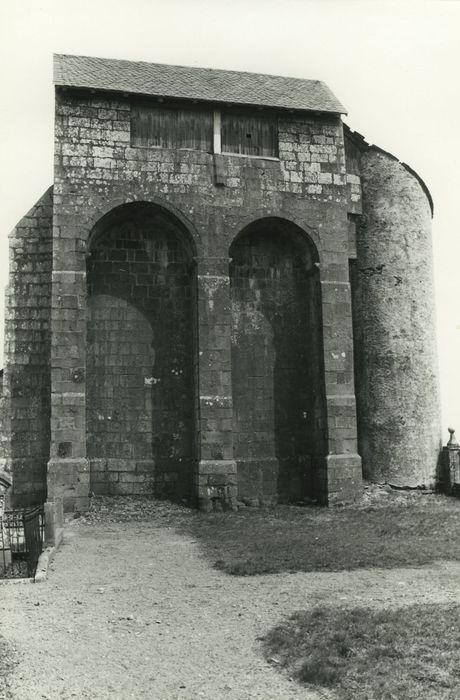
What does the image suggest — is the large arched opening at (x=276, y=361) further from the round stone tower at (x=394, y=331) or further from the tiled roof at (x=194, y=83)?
the tiled roof at (x=194, y=83)

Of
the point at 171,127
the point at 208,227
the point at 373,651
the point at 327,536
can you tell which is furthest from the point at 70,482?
the point at 373,651

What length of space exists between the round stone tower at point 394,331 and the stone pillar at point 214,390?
12.7 feet

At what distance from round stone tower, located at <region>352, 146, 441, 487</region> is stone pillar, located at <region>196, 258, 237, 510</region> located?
388 cm

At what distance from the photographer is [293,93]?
17.8 m

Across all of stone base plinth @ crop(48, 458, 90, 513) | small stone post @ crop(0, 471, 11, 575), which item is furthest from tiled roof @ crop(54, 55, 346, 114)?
small stone post @ crop(0, 471, 11, 575)

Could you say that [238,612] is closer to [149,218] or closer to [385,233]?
[149,218]

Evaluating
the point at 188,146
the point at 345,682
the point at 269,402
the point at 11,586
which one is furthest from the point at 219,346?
the point at 345,682

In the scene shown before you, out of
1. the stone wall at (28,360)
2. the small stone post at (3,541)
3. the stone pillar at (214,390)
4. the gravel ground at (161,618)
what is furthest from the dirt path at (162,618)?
the stone wall at (28,360)

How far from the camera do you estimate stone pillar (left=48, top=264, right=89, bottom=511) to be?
14562 mm

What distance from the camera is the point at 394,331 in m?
17.7

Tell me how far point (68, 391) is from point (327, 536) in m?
6.25

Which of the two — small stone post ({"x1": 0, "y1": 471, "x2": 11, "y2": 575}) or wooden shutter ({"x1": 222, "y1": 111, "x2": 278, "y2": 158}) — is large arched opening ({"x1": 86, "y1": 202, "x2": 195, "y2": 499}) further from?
small stone post ({"x1": 0, "y1": 471, "x2": 11, "y2": 575})

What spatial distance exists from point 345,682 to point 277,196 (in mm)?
12802

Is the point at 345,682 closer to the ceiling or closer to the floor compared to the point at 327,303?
closer to the floor
